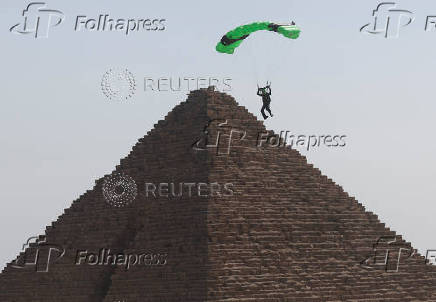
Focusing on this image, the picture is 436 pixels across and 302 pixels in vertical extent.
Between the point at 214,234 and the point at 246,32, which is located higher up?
the point at 246,32

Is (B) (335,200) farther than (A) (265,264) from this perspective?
Yes

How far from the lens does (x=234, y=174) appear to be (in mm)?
58688

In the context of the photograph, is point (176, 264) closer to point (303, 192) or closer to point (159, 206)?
point (159, 206)

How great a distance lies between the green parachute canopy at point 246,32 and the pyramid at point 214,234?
2446 mm

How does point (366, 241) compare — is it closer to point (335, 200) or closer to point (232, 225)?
point (335, 200)

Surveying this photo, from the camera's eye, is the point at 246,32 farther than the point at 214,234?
Yes

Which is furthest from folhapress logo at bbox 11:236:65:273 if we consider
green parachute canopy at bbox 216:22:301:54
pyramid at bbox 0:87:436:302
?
green parachute canopy at bbox 216:22:301:54

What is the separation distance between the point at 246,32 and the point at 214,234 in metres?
8.97

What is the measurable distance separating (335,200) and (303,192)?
1790 millimetres

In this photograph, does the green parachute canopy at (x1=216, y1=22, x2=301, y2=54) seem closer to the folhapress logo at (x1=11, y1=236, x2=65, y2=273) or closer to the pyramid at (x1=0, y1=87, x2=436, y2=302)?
the pyramid at (x1=0, y1=87, x2=436, y2=302)

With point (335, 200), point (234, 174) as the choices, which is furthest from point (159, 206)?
point (335, 200)

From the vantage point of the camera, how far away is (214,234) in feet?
182

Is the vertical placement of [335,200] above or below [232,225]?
above

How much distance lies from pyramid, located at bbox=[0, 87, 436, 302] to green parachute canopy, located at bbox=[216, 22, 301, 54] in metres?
2.45
